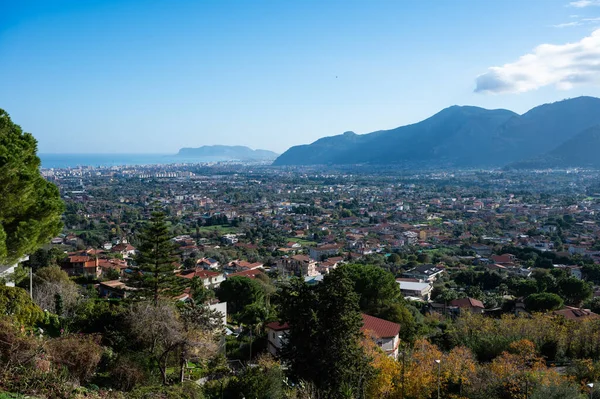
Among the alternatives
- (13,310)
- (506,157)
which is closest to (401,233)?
(13,310)

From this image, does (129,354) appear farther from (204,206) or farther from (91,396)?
(204,206)

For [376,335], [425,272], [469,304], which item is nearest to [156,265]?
[376,335]

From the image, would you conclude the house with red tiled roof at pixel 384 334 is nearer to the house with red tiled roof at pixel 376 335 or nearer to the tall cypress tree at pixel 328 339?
the house with red tiled roof at pixel 376 335

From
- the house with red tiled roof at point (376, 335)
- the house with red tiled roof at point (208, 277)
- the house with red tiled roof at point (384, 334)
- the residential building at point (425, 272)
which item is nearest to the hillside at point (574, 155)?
the residential building at point (425, 272)

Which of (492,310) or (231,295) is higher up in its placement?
(231,295)

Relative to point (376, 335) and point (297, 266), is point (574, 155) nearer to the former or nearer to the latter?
point (297, 266)

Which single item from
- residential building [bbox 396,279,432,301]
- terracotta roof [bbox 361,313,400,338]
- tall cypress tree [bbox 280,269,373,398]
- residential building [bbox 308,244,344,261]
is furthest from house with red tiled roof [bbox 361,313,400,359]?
residential building [bbox 308,244,344,261]
